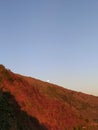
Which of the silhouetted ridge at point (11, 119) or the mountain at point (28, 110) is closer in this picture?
the silhouetted ridge at point (11, 119)

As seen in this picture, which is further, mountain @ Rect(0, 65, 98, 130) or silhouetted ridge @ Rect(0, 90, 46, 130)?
mountain @ Rect(0, 65, 98, 130)

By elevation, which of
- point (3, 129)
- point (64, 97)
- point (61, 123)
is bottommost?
point (3, 129)

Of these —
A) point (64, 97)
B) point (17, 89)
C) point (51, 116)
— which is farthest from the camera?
point (64, 97)

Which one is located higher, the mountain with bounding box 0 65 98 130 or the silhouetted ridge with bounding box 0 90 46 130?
the mountain with bounding box 0 65 98 130

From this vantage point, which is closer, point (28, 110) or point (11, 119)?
point (11, 119)

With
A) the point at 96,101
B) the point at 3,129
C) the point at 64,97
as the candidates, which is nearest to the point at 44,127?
the point at 3,129

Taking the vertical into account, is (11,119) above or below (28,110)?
below

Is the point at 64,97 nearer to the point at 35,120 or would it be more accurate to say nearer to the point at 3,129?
the point at 35,120

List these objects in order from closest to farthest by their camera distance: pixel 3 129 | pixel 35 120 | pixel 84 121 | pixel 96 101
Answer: pixel 3 129 → pixel 35 120 → pixel 84 121 → pixel 96 101

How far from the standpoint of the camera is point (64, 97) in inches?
2744

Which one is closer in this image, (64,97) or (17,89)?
(17,89)

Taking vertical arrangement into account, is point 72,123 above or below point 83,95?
below

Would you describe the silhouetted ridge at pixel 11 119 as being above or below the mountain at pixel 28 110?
below

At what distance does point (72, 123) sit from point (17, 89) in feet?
36.9
